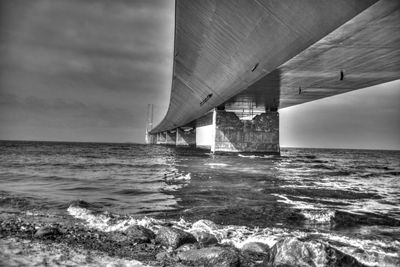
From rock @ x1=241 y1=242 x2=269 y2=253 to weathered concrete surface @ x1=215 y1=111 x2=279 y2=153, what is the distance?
3137cm

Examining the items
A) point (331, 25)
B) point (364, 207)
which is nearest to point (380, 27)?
point (331, 25)

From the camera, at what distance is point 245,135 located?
3653 cm

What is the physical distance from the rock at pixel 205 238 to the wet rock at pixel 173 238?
9cm

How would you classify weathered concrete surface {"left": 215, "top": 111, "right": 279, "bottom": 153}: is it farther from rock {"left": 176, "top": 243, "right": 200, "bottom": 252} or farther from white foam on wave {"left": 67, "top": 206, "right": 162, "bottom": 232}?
rock {"left": 176, "top": 243, "right": 200, "bottom": 252}

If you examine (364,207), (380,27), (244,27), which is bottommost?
(364,207)

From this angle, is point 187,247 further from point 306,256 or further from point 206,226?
point 306,256

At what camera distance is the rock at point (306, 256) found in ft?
11.5

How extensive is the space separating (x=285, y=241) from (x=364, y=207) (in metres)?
5.03

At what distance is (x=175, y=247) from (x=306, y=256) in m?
1.60

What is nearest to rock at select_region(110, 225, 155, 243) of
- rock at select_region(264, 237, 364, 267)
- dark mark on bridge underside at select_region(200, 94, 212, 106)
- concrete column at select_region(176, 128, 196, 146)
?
rock at select_region(264, 237, 364, 267)

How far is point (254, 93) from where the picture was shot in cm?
2709

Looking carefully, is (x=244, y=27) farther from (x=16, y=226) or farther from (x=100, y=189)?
(x=16, y=226)

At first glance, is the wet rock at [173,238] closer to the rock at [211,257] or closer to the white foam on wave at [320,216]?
the rock at [211,257]

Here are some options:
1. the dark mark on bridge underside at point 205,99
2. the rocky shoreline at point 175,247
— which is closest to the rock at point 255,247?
the rocky shoreline at point 175,247
